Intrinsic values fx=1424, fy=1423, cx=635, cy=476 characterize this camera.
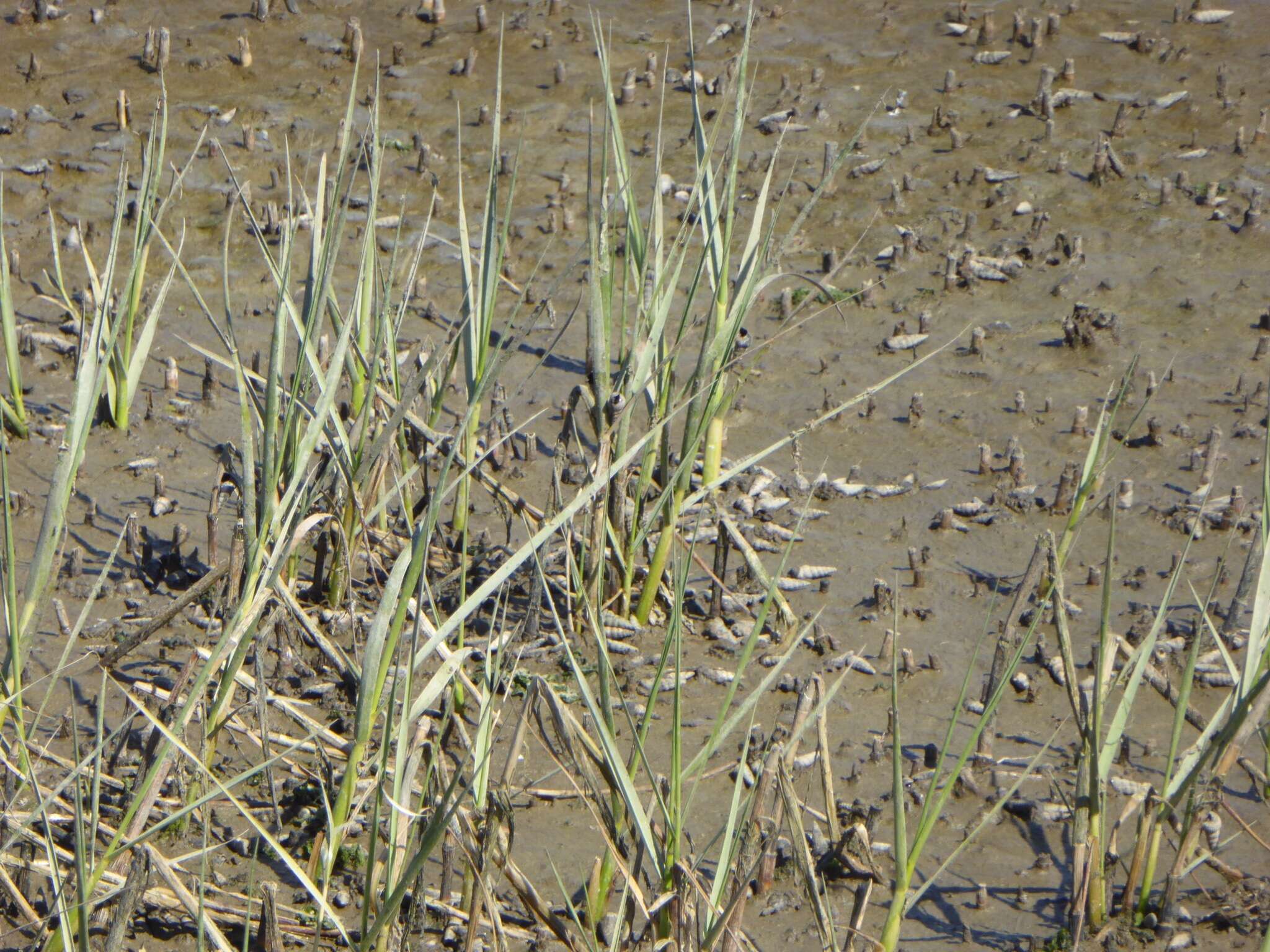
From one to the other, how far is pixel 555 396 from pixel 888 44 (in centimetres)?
369

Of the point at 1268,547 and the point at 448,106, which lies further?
the point at 448,106

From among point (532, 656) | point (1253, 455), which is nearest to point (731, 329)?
point (532, 656)

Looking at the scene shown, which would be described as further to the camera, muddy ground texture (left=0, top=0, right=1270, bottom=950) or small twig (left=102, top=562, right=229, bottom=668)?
muddy ground texture (left=0, top=0, right=1270, bottom=950)

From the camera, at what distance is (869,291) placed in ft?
19.5

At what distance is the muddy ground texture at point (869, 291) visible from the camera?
141 inches

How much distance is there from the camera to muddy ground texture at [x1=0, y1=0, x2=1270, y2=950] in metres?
3.59

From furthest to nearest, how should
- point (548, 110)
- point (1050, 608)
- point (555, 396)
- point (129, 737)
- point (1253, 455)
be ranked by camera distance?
point (548, 110)
point (555, 396)
point (1253, 455)
point (1050, 608)
point (129, 737)

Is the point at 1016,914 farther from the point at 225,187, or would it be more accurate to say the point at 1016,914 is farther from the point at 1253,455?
the point at 225,187

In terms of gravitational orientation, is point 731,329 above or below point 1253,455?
above

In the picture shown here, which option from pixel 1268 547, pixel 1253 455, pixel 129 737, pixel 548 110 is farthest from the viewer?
pixel 548 110

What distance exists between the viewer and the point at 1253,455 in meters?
4.92

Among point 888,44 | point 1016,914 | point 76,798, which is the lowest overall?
point 1016,914

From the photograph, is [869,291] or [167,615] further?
[869,291]

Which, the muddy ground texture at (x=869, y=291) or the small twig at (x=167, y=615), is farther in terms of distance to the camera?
the muddy ground texture at (x=869, y=291)
